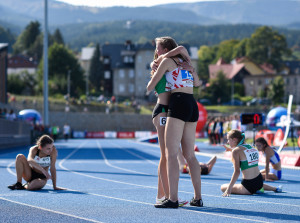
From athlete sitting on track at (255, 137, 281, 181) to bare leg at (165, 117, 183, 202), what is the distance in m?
5.29

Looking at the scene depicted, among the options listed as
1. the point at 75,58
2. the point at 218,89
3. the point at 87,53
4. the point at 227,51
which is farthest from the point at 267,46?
the point at 75,58

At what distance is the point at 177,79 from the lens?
6934mm

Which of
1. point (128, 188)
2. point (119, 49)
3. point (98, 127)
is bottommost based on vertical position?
point (98, 127)

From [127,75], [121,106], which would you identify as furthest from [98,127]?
[127,75]

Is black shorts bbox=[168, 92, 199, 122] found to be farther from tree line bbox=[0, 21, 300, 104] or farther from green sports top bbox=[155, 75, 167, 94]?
tree line bbox=[0, 21, 300, 104]

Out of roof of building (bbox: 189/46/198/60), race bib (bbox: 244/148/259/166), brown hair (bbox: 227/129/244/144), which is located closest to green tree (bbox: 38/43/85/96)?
roof of building (bbox: 189/46/198/60)

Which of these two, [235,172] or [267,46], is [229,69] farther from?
[235,172]

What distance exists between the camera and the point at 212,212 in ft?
22.7

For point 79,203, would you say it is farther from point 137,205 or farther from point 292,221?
point 292,221

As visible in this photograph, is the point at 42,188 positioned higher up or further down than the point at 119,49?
further down

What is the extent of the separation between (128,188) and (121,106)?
77.3 metres

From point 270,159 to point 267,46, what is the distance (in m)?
131

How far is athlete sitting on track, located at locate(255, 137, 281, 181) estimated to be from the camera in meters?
11.9

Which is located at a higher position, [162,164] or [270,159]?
[162,164]
